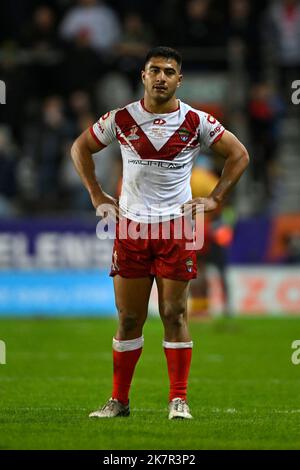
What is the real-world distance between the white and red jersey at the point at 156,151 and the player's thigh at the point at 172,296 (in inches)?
17.9

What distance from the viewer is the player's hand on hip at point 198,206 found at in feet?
27.2

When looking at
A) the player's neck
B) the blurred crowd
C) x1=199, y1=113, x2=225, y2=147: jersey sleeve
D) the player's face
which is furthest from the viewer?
the blurred crowd

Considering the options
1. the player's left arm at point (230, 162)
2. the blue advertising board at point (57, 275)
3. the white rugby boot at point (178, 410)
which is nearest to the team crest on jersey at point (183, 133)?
the player's left arm at point (230, 162)

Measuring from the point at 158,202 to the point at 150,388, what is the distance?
2684mm

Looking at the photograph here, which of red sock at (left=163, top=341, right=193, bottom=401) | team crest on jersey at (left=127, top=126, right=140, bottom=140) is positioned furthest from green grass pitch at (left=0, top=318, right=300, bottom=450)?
team crest on jersey at (left=127, top=126, right=140, bottom=140)

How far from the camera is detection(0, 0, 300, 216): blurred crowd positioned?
19.6 meters

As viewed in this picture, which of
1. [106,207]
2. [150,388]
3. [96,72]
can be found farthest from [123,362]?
[96,72]

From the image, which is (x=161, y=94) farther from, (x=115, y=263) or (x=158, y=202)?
(x=115, y=263)

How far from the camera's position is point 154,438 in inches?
291

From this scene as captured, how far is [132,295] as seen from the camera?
27.4ft

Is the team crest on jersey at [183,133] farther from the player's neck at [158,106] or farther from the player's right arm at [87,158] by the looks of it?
Result: the player's right arm at [87,158]

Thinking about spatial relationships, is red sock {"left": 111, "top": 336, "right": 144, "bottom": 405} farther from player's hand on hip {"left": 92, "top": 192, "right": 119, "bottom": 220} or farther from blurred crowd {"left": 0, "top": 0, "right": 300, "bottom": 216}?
blurred crowd {"left": 0, "top": 0, "right": 300, "bottom": 216}

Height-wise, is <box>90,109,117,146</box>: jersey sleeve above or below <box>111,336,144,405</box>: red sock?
above

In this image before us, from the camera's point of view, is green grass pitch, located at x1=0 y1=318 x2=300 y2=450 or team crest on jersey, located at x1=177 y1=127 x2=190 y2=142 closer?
green grass pitch, located at x1=0 y1=318 x2=300 y2=450
